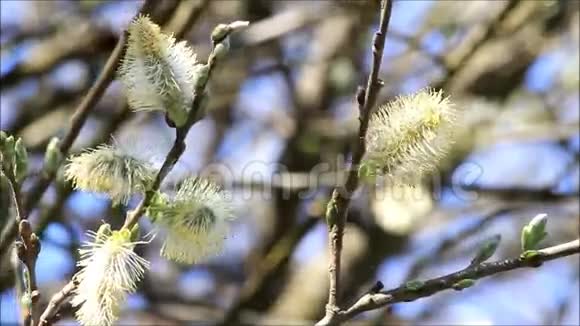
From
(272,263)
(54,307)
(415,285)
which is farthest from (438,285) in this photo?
(272,263)

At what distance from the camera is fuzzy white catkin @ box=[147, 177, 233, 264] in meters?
1.01

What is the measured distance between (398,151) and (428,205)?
1409 mm

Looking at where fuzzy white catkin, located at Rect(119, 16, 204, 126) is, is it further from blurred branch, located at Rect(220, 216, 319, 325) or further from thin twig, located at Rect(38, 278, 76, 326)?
blurred branch, located at Rect(220, 216, 319, 325)

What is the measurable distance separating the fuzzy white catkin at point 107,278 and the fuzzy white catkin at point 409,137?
0.25m

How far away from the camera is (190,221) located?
1.02 metres

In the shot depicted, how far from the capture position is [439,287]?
1.00m

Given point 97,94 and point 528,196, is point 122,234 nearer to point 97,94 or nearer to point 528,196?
point 97,94

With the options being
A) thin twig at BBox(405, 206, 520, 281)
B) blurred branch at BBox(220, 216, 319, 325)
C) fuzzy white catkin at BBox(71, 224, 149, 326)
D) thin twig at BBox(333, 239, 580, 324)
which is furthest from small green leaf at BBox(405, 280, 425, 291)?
blurred branch at BBox(220, 216, 319, 325)

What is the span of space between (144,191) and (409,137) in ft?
0.89

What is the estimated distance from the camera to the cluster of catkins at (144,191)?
973 millimetres

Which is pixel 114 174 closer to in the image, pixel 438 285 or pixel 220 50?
pixel 220 50

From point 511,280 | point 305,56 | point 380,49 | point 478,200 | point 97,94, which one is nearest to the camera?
point 380,49

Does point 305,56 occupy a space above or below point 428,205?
above

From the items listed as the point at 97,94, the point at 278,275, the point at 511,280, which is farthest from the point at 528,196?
the point at 97,94
